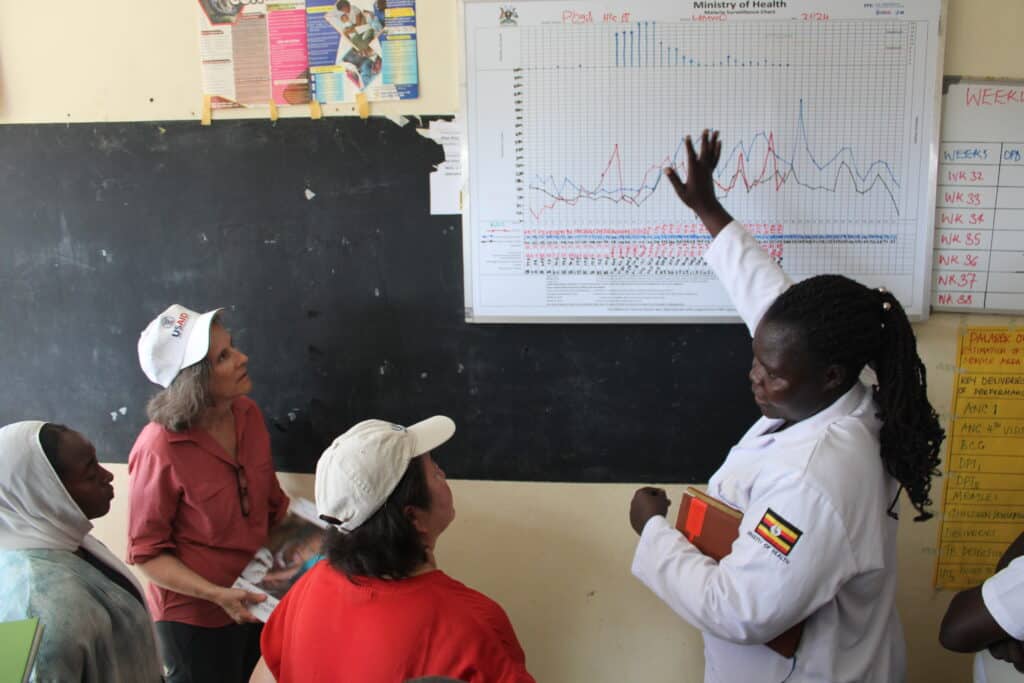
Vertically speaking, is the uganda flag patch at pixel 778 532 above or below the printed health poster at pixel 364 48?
below

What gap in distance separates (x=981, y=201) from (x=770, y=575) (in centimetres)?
137

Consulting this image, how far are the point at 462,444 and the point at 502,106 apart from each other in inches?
40.3

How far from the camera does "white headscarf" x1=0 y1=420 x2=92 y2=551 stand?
1298mm

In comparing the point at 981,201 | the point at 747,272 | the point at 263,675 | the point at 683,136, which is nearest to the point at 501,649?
the point at 263,675

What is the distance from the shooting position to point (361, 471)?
1092mm

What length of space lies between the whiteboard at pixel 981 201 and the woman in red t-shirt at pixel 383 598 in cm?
157

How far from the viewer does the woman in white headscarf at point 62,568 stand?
1.23 meters

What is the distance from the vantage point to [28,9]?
1.89m

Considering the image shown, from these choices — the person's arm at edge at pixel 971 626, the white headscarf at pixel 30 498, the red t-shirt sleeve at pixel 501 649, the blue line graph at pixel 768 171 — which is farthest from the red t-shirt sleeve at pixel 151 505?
the person's arm at edge at pixel 971 626

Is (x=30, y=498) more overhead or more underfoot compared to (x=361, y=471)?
more underfoot

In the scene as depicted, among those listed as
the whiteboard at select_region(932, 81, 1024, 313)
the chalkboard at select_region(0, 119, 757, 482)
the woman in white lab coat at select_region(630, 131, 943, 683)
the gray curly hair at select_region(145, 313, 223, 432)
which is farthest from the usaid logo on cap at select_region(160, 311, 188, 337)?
the whiteboard at select_region(932, 81, 1024, 313)

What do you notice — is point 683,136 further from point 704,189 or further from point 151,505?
point 151,505

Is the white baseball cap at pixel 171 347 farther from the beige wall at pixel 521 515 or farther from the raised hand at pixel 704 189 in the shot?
the raised hand at pixel 704 189

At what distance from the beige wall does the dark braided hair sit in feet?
2.70
